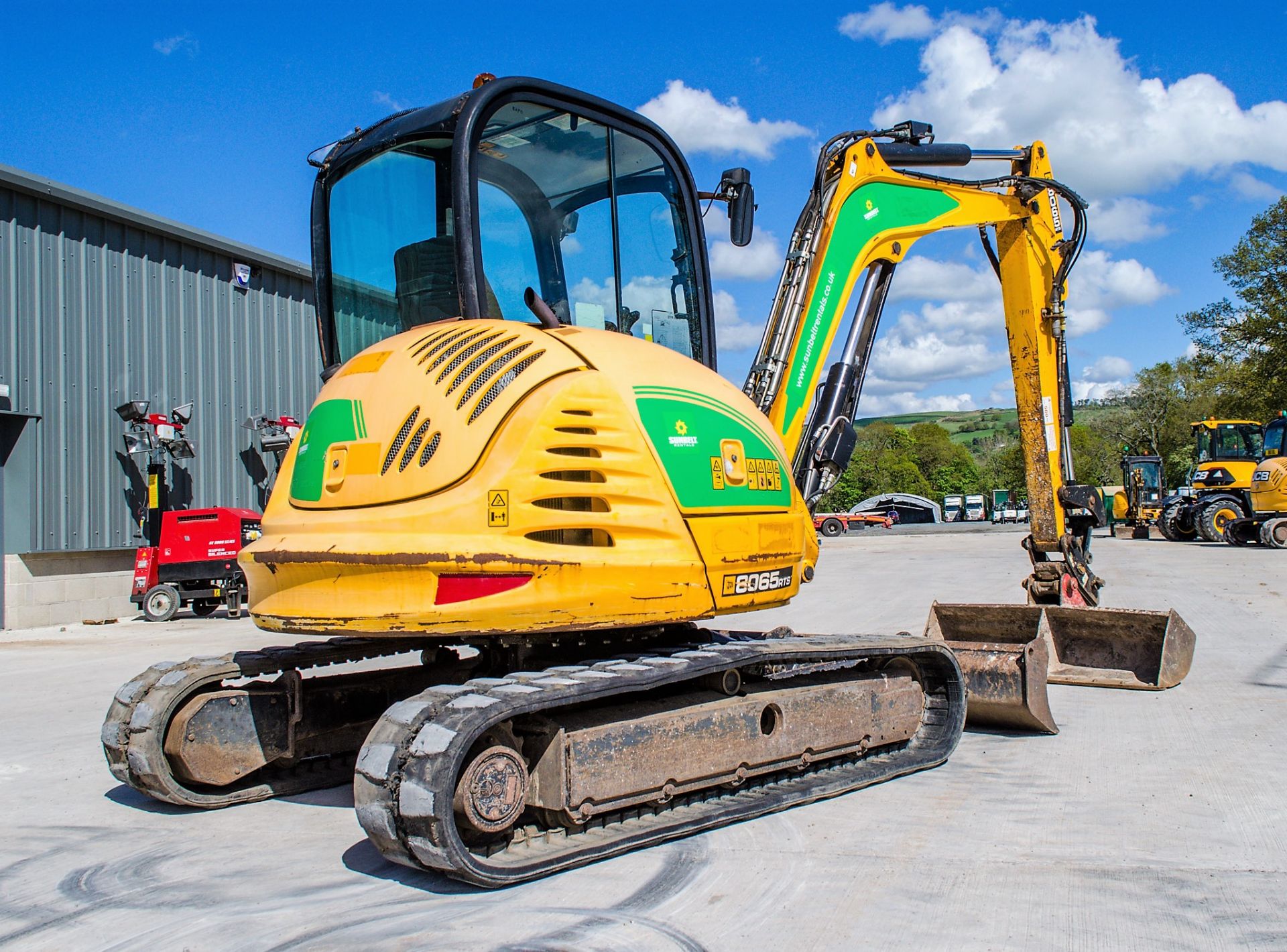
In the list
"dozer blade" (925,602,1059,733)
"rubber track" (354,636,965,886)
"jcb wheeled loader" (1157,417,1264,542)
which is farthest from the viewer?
"jcb wheeled loader" (1157,417,1264,542)

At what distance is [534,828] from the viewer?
3.97 metres

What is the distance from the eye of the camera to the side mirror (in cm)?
591

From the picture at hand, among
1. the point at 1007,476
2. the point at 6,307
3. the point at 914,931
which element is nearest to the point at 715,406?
the point at 914,931

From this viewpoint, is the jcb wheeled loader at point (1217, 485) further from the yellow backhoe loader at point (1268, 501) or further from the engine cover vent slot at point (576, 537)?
the engine cover vent slot at point (576, 537)

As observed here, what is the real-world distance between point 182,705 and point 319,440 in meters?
1.38

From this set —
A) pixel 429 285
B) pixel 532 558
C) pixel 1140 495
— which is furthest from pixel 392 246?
pixel 1140 495

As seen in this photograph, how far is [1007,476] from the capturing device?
96438 mm

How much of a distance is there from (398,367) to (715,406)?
1.34 metres

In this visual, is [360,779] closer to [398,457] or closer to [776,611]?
[398,457]

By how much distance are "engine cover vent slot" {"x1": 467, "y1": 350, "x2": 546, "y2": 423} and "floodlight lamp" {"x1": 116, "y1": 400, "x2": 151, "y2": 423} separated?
13290 millimetres

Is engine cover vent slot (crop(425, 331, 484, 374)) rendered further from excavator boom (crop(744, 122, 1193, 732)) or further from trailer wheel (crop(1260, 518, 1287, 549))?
trailer wheel (crop(1260, 518, 1287, 549))

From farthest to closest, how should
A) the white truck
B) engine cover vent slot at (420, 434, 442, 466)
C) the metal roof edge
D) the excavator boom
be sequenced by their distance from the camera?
1. the white truck
2. the metal roof edge
3. the excavator boom
4. engine cover vent slot at (420, 434, 442, 466)

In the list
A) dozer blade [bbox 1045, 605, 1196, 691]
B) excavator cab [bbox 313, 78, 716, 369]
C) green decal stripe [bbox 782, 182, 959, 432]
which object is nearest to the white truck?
dozer blade [bbox 1045, 605, 1196, 691]

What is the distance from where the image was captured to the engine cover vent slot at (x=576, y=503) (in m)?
4.06
